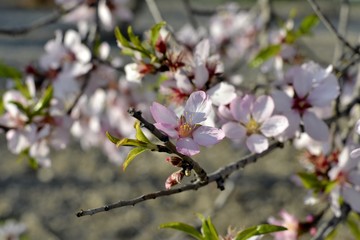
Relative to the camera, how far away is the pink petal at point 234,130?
92cm

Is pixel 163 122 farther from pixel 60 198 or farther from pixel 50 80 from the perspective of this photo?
pixel 60 198

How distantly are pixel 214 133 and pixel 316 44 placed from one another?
24.1ft

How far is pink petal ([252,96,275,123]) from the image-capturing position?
0.96 m

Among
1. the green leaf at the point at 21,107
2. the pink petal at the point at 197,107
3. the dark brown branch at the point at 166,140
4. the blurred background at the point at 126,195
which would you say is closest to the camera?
the dark brown branch at the point at 166,140

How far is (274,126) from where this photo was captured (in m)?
0.95

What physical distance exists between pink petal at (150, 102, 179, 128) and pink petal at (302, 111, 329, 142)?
0.34 meters

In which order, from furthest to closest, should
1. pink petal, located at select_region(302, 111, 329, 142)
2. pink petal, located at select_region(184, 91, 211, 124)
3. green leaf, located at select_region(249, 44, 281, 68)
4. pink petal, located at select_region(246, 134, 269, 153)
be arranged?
green leaf, located at select_region(249, 44, 281, 68) → pink petal, located at select_region(302, 111, 329, 142) → pink petal, located at select_region(246, 134, 269, 153) → pink petal, located at select_region(184, 91, 211, 124)

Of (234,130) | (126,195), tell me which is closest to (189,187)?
(234,130)

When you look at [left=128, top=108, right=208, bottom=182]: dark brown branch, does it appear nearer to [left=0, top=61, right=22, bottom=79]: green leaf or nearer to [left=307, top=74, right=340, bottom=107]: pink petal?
[left=307, top=74, right=340, bottom=107]: pink petal

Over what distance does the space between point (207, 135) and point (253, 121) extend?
205mm

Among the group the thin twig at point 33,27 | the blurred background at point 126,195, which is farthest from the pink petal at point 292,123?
the blurred background at point 126,195

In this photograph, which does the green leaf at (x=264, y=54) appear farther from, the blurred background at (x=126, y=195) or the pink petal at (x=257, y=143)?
the blurred background at (x=126, y=195)

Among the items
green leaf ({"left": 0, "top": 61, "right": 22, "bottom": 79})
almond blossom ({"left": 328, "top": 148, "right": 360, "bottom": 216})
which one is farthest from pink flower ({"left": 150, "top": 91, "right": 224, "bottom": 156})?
green leaf ({"left": 0, "top": 61, "right": 22, "bottom": 79})

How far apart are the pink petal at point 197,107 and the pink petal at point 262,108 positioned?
20 cm
